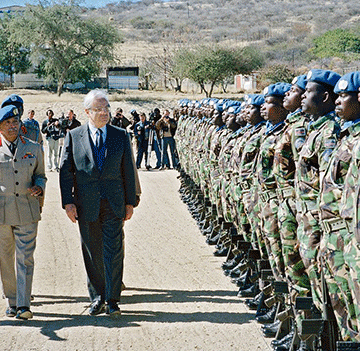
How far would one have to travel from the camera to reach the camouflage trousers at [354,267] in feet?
14.9

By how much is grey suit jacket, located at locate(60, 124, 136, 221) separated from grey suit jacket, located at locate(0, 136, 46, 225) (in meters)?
0.30

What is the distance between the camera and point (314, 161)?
18.9 ft

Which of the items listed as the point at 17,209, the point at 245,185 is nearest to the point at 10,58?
the point at 245,185

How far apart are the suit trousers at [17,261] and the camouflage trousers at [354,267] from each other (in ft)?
11.4

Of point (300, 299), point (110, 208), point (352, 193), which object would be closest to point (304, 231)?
point (300, 299)

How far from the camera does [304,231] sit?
5801 mm

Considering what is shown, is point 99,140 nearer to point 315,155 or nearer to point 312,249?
point 315,155

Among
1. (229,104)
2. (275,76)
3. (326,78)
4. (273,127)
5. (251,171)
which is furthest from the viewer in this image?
(275,76)

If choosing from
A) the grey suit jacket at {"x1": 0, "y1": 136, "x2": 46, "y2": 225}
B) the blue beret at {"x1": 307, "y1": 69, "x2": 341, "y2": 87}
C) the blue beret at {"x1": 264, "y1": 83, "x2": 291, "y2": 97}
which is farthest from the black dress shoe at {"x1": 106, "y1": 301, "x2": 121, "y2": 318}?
the blue beret at {"x1": 307, "y1": 69, "x2": 341, "y2": 87}

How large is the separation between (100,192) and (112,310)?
43.9 inches

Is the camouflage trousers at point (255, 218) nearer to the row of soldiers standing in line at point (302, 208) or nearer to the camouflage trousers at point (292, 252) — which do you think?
the row of soldiers standing in line at point (302, 208)

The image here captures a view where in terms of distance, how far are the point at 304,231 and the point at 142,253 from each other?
5.43 m

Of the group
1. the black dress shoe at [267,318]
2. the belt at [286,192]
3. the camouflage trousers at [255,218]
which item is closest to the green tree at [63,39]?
the camouflage trousers at [255,218]

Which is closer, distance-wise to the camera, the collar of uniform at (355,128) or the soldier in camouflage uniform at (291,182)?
the collar of uniform at (355,128)
